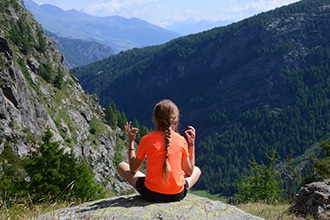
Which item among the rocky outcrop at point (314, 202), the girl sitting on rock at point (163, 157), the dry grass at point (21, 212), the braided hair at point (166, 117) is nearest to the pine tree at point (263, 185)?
the rocky outcrop at point (314, 202)

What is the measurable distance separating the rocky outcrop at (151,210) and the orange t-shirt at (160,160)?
321 millimetres

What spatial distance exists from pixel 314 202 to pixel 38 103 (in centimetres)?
5291

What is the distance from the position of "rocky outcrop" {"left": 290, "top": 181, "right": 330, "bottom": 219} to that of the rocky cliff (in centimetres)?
3537

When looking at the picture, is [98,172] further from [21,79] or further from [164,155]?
[164,155]

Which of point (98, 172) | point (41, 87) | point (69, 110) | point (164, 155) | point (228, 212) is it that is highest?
point (164, 155)

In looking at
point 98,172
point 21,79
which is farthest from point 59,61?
point 21,79

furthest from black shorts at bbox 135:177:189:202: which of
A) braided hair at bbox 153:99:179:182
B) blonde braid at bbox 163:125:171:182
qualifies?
braided hair at bbox 153:99:179:182

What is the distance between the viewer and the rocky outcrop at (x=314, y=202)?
10.8 metres

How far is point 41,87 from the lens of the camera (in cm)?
7338

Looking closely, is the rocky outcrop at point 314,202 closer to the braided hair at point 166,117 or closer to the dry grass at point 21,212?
the braided hair at point 166,117

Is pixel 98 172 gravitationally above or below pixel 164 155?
below

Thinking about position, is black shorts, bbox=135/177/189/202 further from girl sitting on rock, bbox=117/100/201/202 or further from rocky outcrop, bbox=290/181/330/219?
rocky outcrop, bbox=290/181/330/219

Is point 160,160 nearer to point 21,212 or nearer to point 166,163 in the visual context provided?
point 166,163

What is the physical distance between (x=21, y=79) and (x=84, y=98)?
48.5m
